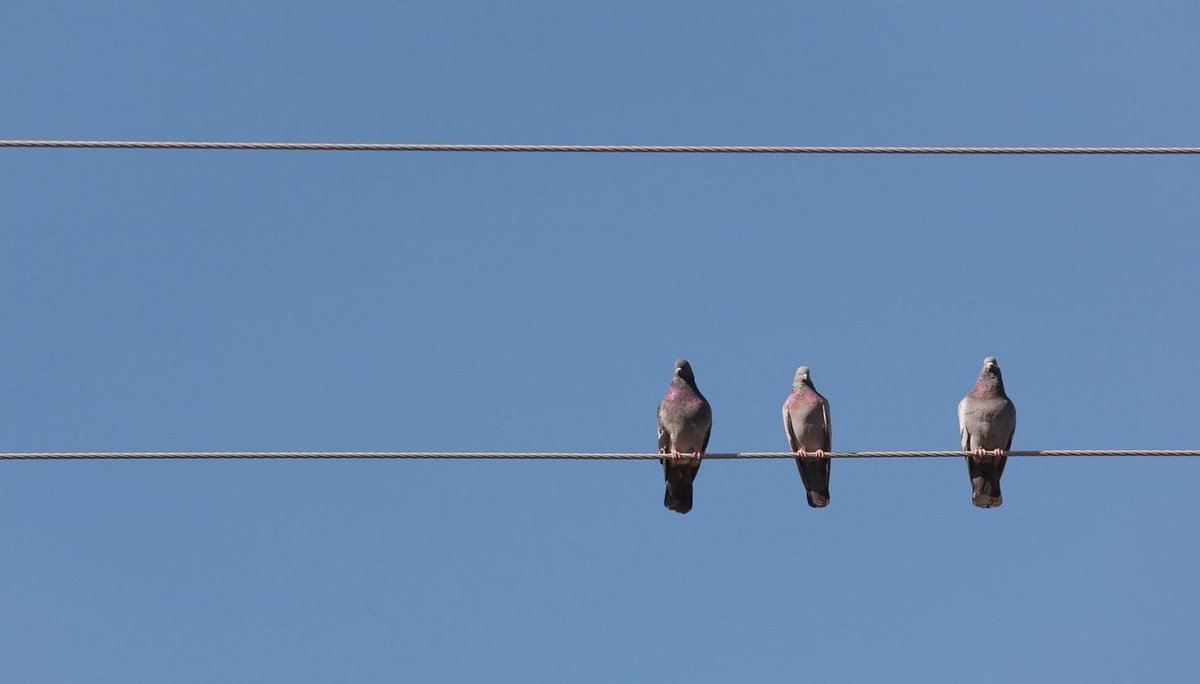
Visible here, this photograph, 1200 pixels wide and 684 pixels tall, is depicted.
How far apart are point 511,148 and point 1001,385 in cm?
530

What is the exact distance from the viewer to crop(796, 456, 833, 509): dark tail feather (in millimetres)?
14914

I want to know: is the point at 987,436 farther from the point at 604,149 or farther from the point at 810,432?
the point at 604,149

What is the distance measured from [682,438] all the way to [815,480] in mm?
955

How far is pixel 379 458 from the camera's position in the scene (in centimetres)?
1078

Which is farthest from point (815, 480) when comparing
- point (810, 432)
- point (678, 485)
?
point (678, 485)

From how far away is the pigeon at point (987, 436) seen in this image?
1464 centimetres

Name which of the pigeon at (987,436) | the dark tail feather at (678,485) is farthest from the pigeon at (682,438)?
the pigeon at (987,436)

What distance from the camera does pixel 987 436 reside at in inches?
578

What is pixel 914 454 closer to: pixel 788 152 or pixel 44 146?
pixel 788 152

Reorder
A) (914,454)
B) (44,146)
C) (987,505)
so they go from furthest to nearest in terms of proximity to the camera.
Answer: (987,505) < (914,454) < (44,146)

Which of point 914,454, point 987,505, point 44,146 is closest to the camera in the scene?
point 44,146

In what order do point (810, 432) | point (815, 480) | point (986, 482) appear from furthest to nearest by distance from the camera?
1. point (810, 432)
2. point (815, 480)
3. point (986, 482)

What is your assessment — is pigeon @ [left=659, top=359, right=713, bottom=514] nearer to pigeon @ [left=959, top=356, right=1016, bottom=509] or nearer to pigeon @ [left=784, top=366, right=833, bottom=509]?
pigeon @ [left=784, top=366, right=833, bottom=509]

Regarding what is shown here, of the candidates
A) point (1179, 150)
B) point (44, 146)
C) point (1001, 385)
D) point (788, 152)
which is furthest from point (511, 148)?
point (1001, 385)
